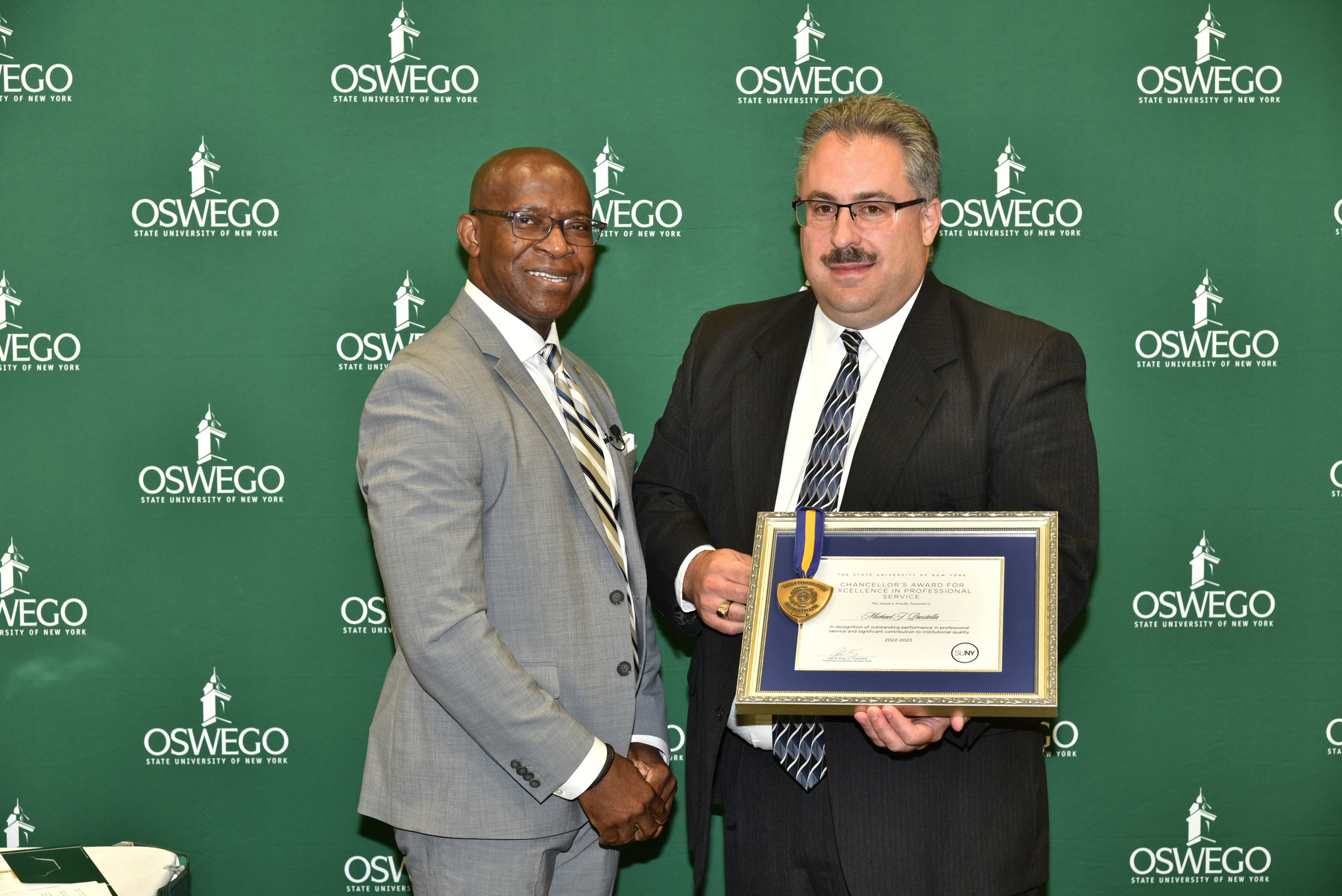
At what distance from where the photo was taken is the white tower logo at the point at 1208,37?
139 inches

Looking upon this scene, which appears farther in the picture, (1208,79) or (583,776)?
(1208,79)

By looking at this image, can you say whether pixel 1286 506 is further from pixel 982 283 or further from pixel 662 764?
pixel 662 764

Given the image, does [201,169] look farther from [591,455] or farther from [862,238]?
[862,238]

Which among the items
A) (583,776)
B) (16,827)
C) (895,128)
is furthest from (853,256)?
(16,827)

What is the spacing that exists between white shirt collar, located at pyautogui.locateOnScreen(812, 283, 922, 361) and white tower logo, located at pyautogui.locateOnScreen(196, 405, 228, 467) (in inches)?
86.1

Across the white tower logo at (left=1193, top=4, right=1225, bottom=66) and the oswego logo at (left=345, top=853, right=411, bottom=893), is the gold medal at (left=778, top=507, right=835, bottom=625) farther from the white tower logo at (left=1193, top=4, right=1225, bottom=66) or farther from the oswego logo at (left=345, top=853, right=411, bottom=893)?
the white tower logo at (left=1193, top=4, right=1225, bottom=66)

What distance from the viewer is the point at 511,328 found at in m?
2.54

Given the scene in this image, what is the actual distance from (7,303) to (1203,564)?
4.19 meters

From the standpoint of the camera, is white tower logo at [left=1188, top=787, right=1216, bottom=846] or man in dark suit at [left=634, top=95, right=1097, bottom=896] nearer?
man in dark suit at [left=634, top=95, right=1097, bottom=896]

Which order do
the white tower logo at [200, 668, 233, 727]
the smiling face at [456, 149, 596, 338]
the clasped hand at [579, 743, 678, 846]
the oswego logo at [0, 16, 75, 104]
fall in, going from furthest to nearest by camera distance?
the white tower logo at [200, 668, 233, 727] → the oswego logo at [0, 16, 75, 104] → the smiling face at [456, 149, 596, 338] → the clasped hand at [579, 743, 678, 846]

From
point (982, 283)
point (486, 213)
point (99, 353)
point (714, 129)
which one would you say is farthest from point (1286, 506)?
point (99, 353)

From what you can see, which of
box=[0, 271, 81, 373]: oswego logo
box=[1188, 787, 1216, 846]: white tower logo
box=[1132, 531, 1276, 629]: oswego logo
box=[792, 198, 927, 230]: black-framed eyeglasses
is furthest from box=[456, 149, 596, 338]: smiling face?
box=[1188, 787, 1216, 846]: white tower logo

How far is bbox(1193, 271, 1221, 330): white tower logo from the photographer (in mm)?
3559

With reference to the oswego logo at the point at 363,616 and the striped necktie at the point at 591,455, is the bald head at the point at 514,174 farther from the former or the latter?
the oswego logo at the point at 363,616
